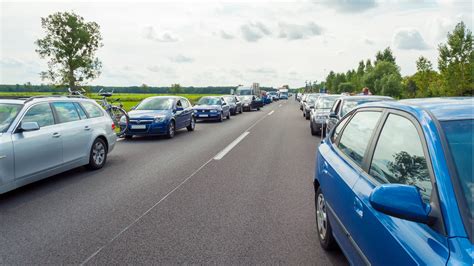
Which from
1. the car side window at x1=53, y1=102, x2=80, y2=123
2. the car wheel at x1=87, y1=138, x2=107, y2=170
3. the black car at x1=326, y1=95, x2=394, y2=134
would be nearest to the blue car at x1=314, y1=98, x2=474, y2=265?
the car side window at x1=53, y1=102, x2=80, y2=123

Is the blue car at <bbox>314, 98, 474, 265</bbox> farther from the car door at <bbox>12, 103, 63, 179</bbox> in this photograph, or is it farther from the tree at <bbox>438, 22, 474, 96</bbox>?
the tree at <bbox>438, 22, 474, 96</bbox>

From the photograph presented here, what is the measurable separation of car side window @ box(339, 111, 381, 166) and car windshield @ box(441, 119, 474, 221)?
2.77 feet

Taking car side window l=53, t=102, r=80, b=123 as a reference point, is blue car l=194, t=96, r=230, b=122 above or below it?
below

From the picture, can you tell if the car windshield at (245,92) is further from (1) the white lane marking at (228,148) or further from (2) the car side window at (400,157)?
(2) the car side window at (400,157)

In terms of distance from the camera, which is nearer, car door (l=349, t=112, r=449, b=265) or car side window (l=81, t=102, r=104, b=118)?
car door (l=349, t=112, r=449, b=265)

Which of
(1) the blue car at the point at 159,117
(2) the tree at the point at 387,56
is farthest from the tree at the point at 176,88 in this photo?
(1) the blue car at the point at 159,117

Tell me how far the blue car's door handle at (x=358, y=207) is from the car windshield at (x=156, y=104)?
12.1 meters

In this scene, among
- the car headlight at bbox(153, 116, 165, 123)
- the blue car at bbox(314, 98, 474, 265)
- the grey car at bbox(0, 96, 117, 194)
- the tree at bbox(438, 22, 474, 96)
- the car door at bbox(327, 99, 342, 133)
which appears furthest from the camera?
the tree at bbox(438, 22, 474, 96)

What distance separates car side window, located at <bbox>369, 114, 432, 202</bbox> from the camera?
201 cm

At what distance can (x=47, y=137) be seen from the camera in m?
6.18

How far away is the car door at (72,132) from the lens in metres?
6.71

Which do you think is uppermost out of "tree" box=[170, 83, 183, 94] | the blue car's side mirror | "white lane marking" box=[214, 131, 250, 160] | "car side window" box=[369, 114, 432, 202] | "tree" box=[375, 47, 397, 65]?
"tree" box=[375, 47, 397, 65]

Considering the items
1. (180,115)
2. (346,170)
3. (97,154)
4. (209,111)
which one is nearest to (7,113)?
(97,154)

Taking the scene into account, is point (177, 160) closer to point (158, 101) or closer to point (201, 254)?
point (201, 254)
